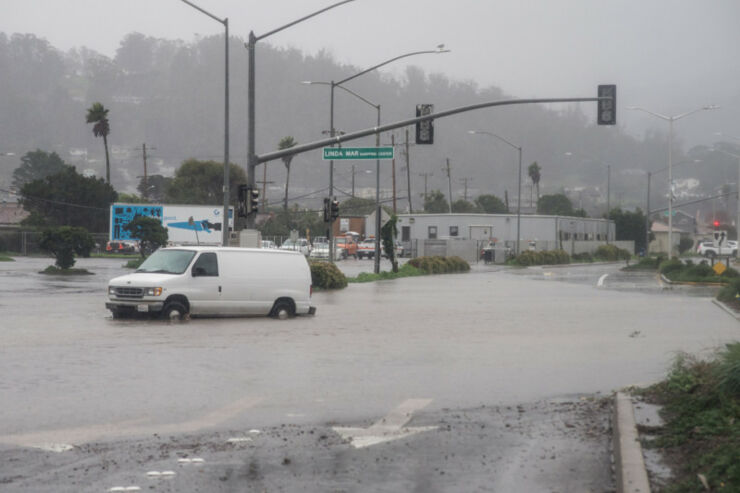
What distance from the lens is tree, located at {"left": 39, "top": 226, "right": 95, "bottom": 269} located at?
43.8m

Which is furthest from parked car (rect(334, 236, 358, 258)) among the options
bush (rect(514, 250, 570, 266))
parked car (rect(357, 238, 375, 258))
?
bush (rect(514, 250, 570, 266))

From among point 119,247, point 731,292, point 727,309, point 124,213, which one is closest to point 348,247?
point 119,247

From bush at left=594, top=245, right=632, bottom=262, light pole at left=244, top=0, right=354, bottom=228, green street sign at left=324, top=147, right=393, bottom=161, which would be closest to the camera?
light pole at left=244, top=0, right=354, bottom=228

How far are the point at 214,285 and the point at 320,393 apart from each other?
1073cm

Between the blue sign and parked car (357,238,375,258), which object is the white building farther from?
the blue sign

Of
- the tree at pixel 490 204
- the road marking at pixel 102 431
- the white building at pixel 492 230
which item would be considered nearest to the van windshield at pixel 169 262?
the road marking at pixel 102 431

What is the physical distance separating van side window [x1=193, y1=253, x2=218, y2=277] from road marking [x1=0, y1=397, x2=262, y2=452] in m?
11.7

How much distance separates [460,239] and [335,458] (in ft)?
238

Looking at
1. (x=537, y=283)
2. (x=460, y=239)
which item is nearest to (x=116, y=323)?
(x=537, y=283)

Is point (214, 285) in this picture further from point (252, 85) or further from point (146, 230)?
point (146, 230)

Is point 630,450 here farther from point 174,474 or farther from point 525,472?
point 174,474

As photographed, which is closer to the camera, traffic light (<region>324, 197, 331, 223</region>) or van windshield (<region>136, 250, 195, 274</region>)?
van windshield (<region>136, 250, 195, 274</region>)

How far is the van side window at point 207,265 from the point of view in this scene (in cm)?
2166

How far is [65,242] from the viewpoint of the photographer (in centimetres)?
4403
